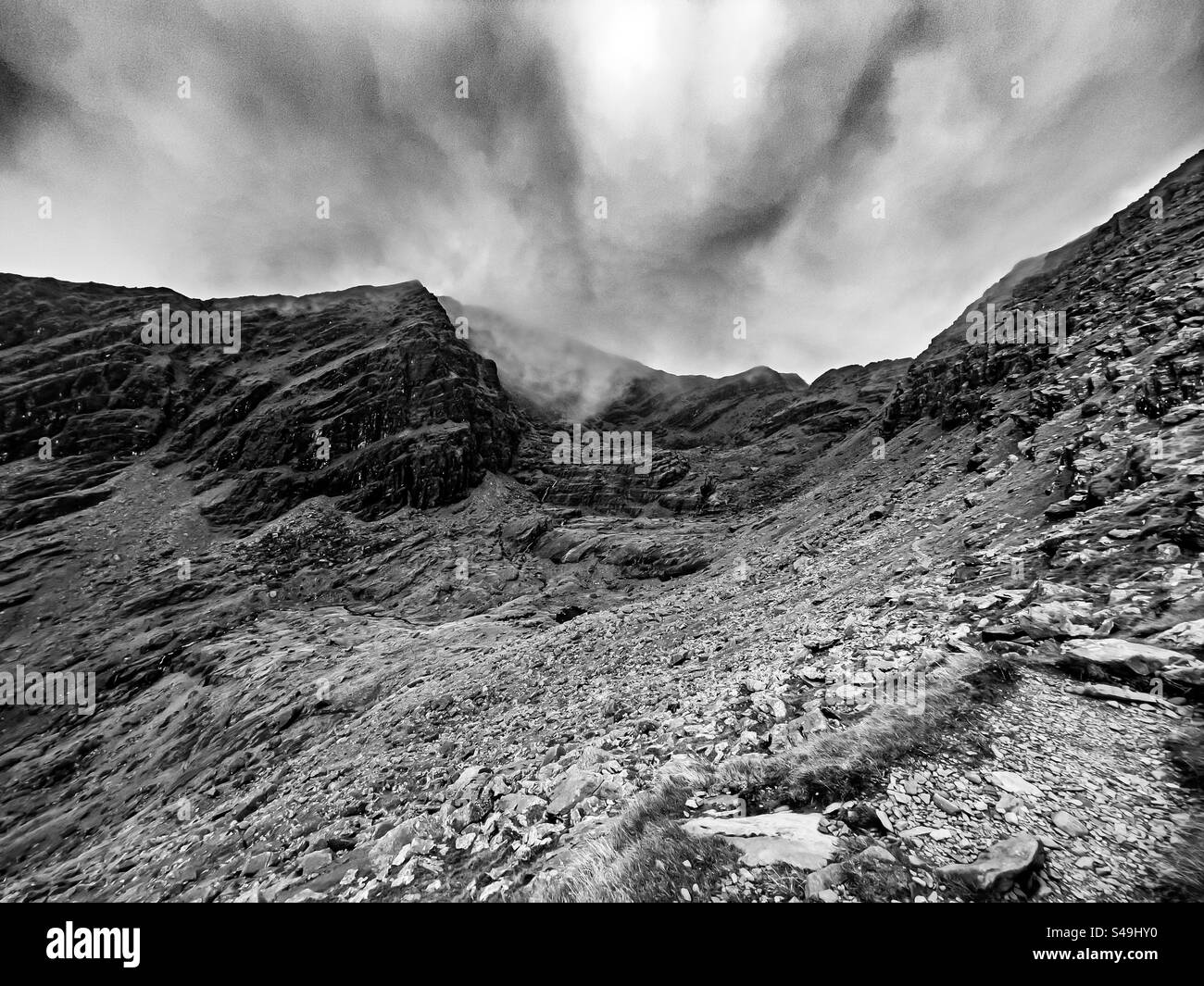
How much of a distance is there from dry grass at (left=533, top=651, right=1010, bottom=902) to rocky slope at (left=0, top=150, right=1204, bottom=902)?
48mm

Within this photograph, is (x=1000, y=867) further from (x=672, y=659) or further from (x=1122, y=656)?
(x=672, y=659)

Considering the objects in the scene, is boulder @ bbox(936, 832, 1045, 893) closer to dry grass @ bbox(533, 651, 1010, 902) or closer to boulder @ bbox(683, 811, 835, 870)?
dry grass @ bbox(533, 651, 1010, 902)

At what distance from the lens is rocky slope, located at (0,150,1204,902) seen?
526 centimetres

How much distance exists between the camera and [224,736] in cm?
2234

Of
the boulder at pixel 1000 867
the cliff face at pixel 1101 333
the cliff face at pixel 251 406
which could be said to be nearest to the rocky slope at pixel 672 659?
the boulder at pixel 1000 867

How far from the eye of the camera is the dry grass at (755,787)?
485cm

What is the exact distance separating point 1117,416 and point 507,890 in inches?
998

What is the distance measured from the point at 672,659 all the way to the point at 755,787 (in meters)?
9.52

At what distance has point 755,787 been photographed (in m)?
6.42

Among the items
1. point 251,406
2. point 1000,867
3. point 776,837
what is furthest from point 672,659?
point 251,406

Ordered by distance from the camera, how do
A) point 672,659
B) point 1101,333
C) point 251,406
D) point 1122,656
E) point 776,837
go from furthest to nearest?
1. point 251,406
2. point 1101,333
3. point 672,659
4. point 1122,656
5. point 776,837

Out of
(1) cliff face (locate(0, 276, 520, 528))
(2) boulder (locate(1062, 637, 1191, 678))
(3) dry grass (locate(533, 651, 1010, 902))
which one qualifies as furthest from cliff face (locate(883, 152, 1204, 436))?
(1) cliff face (locate(0, 276, 520, 528))

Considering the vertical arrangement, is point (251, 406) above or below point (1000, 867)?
above
